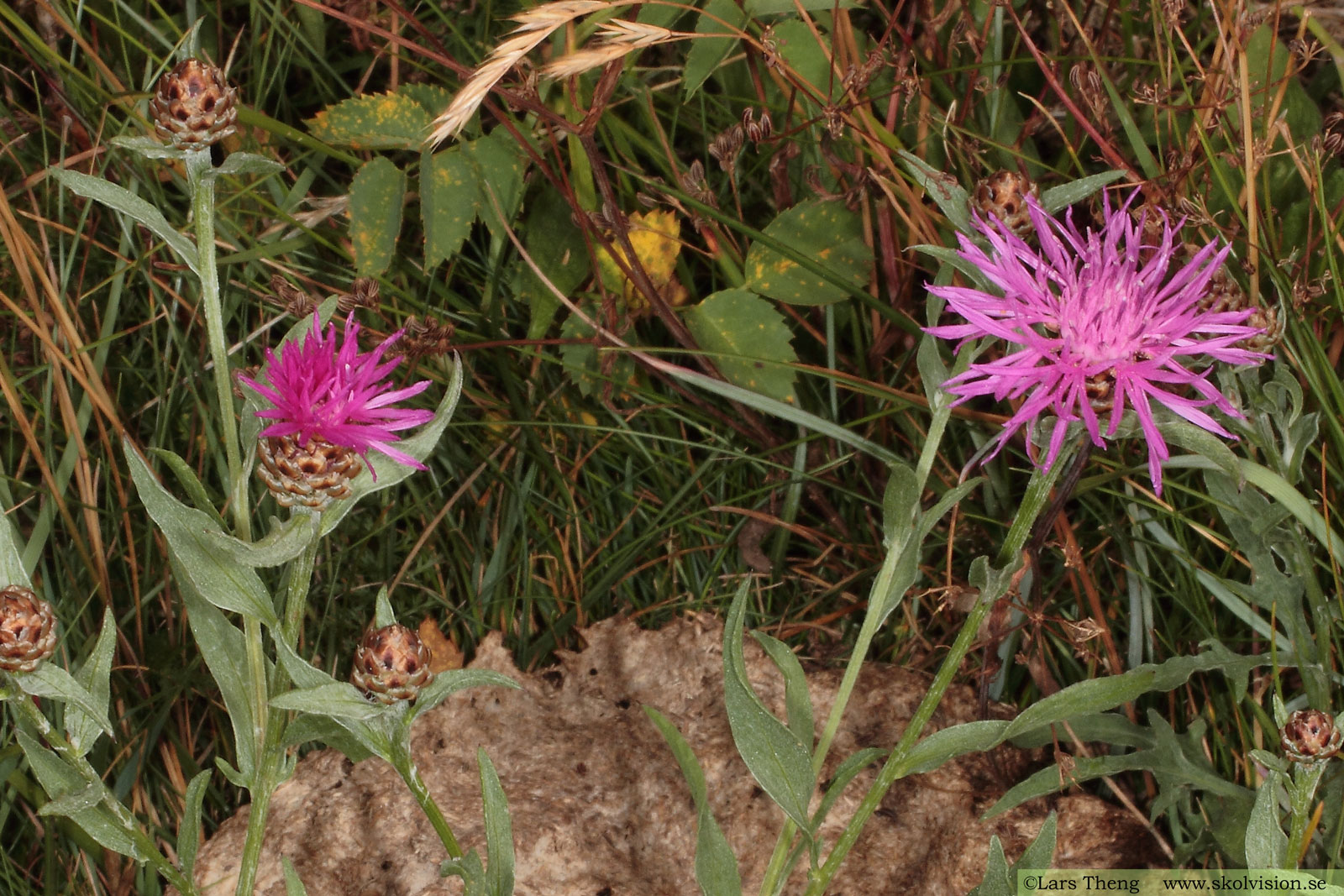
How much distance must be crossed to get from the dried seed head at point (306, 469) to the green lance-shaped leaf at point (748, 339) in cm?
94

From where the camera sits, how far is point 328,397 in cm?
166

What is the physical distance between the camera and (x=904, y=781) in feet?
7.47

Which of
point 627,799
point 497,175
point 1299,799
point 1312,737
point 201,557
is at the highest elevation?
point 497,175

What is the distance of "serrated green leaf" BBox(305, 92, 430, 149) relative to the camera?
246 centimetres

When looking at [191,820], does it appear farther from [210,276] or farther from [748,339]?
[748,339]

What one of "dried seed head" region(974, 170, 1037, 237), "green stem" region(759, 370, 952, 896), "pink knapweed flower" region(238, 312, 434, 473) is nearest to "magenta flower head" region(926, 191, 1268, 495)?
"dried seed head" region(974, 170, 1037, 237)

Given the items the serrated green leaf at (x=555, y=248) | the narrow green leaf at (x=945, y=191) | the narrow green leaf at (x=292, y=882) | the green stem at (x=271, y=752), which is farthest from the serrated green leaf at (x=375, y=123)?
the narrow green leaf at (x=292, y=882)

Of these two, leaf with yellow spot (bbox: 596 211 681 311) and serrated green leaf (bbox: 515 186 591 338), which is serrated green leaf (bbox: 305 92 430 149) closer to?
serrated green leaf (bbox: 515 186 591 338)

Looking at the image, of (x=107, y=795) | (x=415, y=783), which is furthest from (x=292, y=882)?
(x=107, y=795)

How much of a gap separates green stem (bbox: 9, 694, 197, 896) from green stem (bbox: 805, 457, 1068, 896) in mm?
1032

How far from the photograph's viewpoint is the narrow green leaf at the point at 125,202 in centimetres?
178

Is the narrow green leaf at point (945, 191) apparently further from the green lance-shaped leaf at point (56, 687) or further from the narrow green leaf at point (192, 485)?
the green lance-shaped leaf at point (56, 687)

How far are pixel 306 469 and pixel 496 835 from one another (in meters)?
0.66

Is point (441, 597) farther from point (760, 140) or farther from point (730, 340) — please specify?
point (760, 140)
